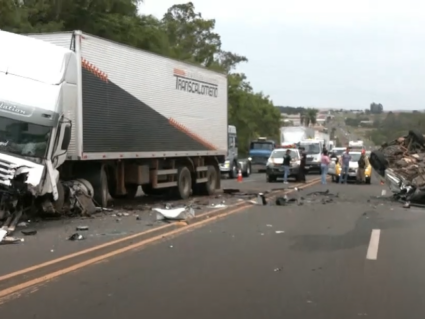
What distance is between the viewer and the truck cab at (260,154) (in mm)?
47969

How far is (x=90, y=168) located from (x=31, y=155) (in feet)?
11.2

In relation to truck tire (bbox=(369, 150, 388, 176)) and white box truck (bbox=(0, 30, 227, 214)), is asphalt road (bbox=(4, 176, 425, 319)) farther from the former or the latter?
truck tire (bbox=(369, 150, 388, 176))

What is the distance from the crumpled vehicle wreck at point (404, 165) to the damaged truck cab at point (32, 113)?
11.2m

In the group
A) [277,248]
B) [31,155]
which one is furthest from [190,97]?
[277,248]

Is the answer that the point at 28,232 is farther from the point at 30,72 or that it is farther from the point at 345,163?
the point at 345,163

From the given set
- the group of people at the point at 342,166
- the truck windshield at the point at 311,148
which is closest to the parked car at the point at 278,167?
the group of people at the point at 342,166

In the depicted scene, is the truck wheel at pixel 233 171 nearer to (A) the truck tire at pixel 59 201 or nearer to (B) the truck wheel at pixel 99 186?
(B) the truck wheel at pixel 99 186

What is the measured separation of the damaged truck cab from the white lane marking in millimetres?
5876

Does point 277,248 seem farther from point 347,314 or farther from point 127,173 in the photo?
point 127,173

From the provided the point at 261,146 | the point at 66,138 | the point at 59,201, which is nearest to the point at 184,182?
the point at 59,201

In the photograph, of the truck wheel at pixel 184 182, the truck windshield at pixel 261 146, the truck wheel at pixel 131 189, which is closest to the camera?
the truck wheel at pixel 131 189

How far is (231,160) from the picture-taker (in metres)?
37.0

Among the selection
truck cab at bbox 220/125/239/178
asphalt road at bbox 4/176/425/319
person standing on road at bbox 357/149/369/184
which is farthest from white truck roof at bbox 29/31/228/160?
truck cab at bbox 220/125/239/178

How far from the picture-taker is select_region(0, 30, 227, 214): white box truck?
12477mm
